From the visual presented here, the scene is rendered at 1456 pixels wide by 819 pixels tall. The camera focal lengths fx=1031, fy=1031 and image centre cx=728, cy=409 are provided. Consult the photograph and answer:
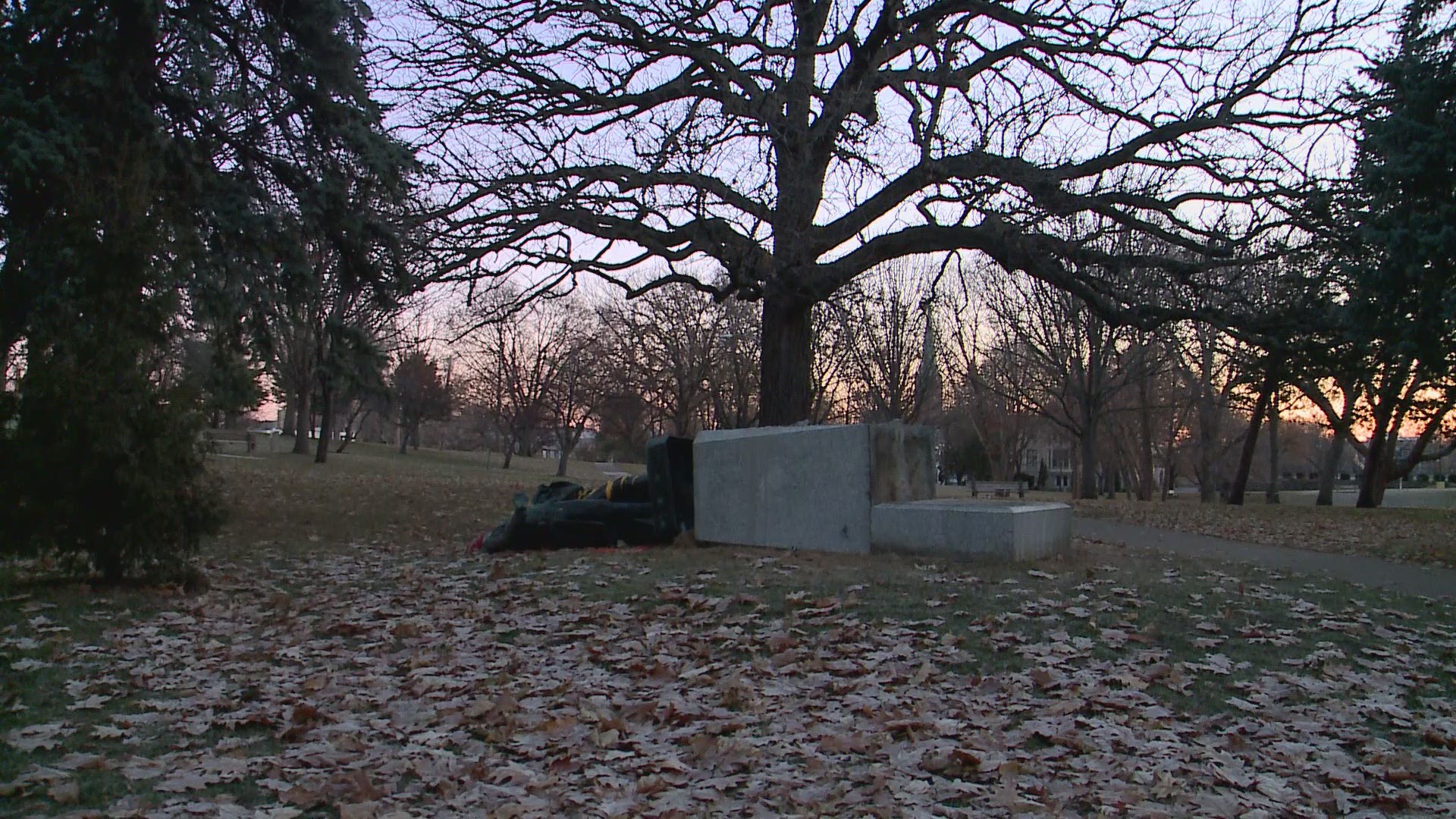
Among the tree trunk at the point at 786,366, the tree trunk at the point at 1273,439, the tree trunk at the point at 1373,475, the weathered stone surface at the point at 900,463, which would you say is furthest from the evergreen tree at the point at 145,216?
the tree trunk at the point at 1373,475

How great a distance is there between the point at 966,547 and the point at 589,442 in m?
81.5

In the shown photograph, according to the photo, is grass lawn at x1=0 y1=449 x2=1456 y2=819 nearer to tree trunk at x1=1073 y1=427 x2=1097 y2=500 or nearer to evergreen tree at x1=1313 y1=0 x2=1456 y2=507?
evergreen tree at x1=1313 y1=0 x2=1456 y2=507

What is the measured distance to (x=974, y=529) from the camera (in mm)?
9055

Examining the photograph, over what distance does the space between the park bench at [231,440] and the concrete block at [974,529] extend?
5.76 meters

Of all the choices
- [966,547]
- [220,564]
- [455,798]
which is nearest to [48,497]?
[220,564]

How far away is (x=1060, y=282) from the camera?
1380 centimetres

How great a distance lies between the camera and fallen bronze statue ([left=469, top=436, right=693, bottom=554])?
11.2 meters

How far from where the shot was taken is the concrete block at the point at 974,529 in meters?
8.93

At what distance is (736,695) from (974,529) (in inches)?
177

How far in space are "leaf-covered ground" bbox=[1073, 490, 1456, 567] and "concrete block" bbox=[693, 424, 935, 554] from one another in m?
6.90

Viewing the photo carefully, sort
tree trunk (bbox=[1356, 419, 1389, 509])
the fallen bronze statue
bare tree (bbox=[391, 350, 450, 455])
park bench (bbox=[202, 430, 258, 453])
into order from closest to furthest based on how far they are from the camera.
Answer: park bench (bbox=[202, 430, 258, 453]) < the fallen bronze statue < tree trunk (bbox=[1356, 419, 1389, 509]) < bare tree (bbox=[391, 350, 450, 455])

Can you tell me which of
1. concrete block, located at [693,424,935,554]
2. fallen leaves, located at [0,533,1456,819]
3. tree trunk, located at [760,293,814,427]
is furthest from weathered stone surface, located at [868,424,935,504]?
tree trunk, located at [760,293,814,427]

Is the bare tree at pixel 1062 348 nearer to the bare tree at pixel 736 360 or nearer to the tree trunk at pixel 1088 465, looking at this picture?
the tree trunk at pixel 1088 465

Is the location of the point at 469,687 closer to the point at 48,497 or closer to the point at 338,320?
the point at 48,497
